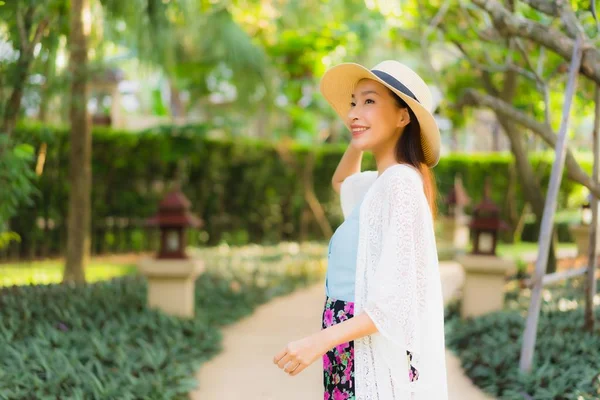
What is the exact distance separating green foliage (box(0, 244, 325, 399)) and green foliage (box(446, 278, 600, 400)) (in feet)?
6.35

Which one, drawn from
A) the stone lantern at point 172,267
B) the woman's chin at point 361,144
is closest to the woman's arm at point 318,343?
the woman's chin at point 361,144

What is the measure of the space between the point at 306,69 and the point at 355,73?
8801mm

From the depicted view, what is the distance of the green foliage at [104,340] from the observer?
11.8 ft

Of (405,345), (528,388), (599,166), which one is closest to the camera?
(405,345)

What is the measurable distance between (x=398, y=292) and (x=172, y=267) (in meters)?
4.18

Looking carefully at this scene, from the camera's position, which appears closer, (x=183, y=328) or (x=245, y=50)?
(x=183, y=328)

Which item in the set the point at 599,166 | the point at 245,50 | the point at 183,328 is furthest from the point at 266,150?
the point at 599,166

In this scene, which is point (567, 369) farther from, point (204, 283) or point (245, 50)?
point (245, 50)

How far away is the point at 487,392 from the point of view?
13.1 feet

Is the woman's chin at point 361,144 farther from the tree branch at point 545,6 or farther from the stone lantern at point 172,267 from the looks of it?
the stone lantern at point 172,267

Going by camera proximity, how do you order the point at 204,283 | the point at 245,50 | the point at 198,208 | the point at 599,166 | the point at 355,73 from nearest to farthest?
the point at 355,73
the point at 599,166
the point at 204,283
the point at 245,50
the point at 198,208

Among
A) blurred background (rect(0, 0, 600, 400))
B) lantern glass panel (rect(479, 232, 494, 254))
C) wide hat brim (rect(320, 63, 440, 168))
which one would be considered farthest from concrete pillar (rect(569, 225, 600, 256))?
wide hat brim (rect(320, 63, 440, 168))

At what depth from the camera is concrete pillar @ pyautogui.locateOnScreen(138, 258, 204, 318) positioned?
554 cm

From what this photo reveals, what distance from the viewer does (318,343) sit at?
158 centimetres
